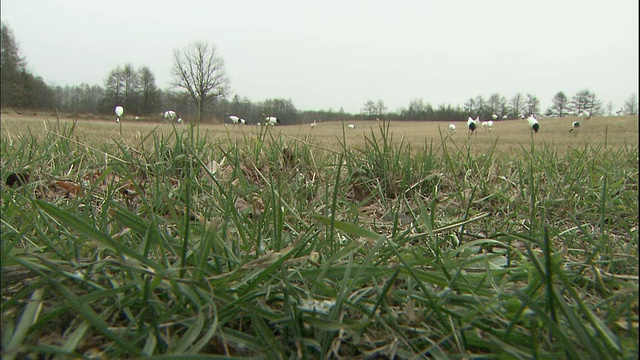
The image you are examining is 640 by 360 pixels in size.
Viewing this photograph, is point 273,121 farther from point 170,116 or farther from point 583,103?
point 583,103

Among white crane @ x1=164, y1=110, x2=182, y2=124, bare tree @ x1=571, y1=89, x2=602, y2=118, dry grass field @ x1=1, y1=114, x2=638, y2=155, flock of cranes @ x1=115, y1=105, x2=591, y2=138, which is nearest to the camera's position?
white crane @ x1=164, y1=110, x2=182, y2=124

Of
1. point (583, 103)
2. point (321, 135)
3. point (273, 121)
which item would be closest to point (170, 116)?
point (273, 121)

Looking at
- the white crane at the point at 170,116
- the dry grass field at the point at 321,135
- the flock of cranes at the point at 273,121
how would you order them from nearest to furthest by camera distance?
the white crane at the point at 170,116, the flock of cranes at the point at 273,121, the dry grass field at the point at 321,135

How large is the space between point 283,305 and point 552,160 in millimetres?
1560

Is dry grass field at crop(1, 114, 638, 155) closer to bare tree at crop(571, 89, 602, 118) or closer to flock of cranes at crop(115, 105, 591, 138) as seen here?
flock of cranes at crop(115, 105, 591, 138)

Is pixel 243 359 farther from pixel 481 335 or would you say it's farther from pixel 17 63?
pixel 17 63

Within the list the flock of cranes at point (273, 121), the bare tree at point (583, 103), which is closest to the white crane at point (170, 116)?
the flock of cranes at point (273, 121)

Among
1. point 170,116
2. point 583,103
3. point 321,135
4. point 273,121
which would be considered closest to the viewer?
point 170,116

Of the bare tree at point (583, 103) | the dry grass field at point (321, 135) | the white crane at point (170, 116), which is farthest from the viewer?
the bare tree at point (583, 103)

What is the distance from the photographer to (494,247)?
93cm

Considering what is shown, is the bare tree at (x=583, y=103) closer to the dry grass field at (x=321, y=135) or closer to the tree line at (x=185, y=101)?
the tree line at (x=185, y=101)

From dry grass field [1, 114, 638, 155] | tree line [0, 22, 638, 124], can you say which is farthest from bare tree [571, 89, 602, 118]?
dry grass field [1, 114, 638, 155]

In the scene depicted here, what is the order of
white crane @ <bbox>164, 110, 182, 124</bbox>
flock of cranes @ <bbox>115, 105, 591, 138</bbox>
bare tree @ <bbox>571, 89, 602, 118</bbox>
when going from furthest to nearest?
1. bare tree @ <bbox>571, 89, 602, 118</bbox>
2. flock of cranes @ <bbox>115, 105, 591, 138</bbox>
3. white crane @ <bbox>164, 110, 182, 124</bbox>

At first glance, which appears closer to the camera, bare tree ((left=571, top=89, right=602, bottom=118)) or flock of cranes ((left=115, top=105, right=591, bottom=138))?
flock of cranes ((left=115, top=105, right=591, bottom=138))
